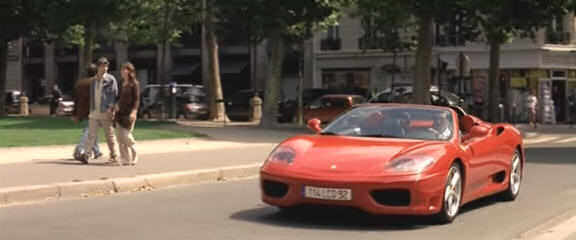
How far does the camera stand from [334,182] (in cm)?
861

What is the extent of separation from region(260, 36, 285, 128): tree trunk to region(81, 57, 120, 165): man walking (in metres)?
14.9

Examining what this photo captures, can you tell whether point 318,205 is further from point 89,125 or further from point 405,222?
point 89,125

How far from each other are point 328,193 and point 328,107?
25239 millimetres

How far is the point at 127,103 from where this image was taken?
14562 mm

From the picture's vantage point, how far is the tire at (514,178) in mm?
11352

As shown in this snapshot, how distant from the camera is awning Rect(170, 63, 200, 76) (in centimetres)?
5944

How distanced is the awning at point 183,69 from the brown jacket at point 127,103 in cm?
4492

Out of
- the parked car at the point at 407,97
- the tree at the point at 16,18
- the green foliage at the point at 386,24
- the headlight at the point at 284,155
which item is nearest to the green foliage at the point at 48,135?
the tree at the point at 16,18

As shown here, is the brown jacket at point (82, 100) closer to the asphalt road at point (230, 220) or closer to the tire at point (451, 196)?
the asphalt road at point (230, 220)

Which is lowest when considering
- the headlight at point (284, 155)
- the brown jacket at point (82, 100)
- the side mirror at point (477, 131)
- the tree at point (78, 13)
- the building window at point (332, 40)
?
the headlight at point (284, 155)

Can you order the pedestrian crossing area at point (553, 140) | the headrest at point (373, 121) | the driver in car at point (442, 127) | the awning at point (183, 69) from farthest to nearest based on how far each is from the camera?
the awning at point (183, 69) < the pedestrian crossing area at point (553, 140) < the headrest at point (373, 121) < the driver in car at point (442, 127)

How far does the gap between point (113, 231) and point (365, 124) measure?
10.5 ft

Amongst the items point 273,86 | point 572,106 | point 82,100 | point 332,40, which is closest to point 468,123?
point 82,100

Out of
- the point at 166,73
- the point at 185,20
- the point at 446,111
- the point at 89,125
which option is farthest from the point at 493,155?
the point at 166,73
